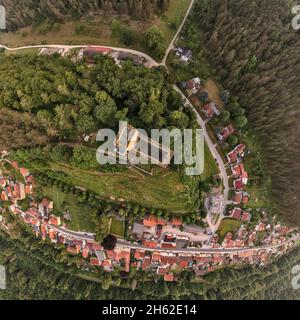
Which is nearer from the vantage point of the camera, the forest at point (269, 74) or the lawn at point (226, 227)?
the forest at point (269, 74)

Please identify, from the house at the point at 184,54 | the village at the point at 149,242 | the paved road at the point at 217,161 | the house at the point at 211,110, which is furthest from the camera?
the house at the point at 184,54

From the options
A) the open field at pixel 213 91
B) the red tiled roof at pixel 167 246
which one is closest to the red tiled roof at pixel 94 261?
the red tiled roof at pixel 167 246

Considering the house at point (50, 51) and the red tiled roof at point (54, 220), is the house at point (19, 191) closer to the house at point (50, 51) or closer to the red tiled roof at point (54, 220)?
the red tiled roof at point (54, 220)

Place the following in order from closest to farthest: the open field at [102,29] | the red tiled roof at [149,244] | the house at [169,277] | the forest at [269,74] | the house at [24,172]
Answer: the forest at [269,74], the house at [24,172], the red tiled roof at [149,244], the house at [169,277], the open field at [102,29]

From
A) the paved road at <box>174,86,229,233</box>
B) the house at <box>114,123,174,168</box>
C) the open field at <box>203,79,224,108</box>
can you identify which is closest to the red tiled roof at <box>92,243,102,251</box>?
the house at <box>114,123,174,168</box>

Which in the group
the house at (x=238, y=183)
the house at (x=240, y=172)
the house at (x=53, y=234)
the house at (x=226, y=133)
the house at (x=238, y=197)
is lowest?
the house at (x=53, y=234)

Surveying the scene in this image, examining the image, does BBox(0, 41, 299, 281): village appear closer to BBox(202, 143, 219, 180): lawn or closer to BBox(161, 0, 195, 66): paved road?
BBox(161, 0, 195, 66): paved road

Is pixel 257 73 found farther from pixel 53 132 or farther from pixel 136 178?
pixel 53 132
